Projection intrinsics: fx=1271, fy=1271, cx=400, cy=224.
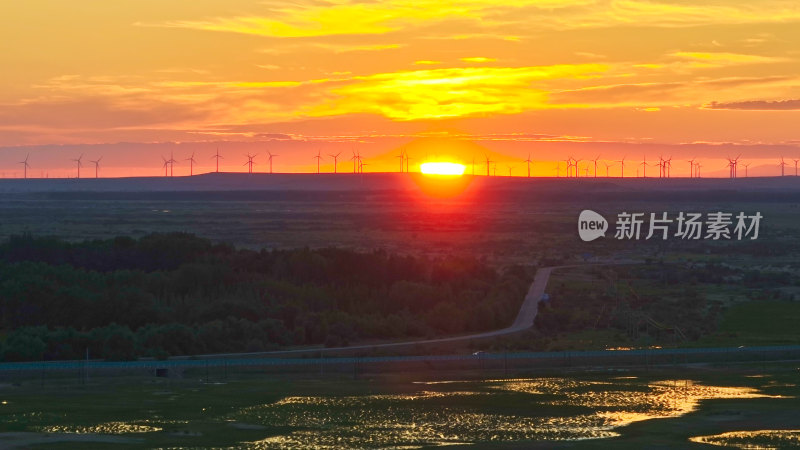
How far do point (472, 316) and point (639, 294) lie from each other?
92.1 ft

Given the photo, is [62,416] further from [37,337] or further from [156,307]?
[156,307]

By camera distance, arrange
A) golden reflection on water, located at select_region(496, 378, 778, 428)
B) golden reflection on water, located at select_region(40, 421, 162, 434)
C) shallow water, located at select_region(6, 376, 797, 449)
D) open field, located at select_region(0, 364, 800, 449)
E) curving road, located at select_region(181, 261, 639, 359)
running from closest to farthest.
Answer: open field, located at select_region(0, 364, 800, 449) → shallow water, located at select_region(6, 376, 797, 449) → golden reflection on water, located at select_region(40, 421, 162, 434) → golden reflection on water, located at select_region(496, 378, 778, 428) → curving road, located at select_region(181, 261, 639, 359)

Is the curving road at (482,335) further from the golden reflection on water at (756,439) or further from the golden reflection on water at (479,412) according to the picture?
the golden reflection on water at (756,439)

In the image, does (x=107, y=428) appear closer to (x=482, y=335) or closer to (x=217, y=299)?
(x=482, y=335)

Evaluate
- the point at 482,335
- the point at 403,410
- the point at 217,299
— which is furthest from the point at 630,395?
the point at 217,299

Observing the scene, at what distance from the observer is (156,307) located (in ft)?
270

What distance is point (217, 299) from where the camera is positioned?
284 feet

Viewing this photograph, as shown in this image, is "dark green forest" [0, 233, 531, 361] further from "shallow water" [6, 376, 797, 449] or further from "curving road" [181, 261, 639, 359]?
"shallow water" [6, 376, 797, 449]

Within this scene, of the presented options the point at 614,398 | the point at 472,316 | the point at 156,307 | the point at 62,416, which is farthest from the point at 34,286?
the point at 614,398

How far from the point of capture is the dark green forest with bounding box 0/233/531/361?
235ft

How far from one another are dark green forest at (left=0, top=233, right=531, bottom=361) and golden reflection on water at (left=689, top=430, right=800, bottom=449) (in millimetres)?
32170

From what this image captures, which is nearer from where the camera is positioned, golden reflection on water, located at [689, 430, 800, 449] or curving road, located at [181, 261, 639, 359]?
golden reflection on water, located at [689, 430, 800, 449]

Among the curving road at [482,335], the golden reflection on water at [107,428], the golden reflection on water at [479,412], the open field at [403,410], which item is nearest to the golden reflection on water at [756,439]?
the open field at [403,410]

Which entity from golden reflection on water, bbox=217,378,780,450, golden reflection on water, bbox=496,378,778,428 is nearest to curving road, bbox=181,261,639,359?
golden reflection on water, bbox=217,378,780,450
